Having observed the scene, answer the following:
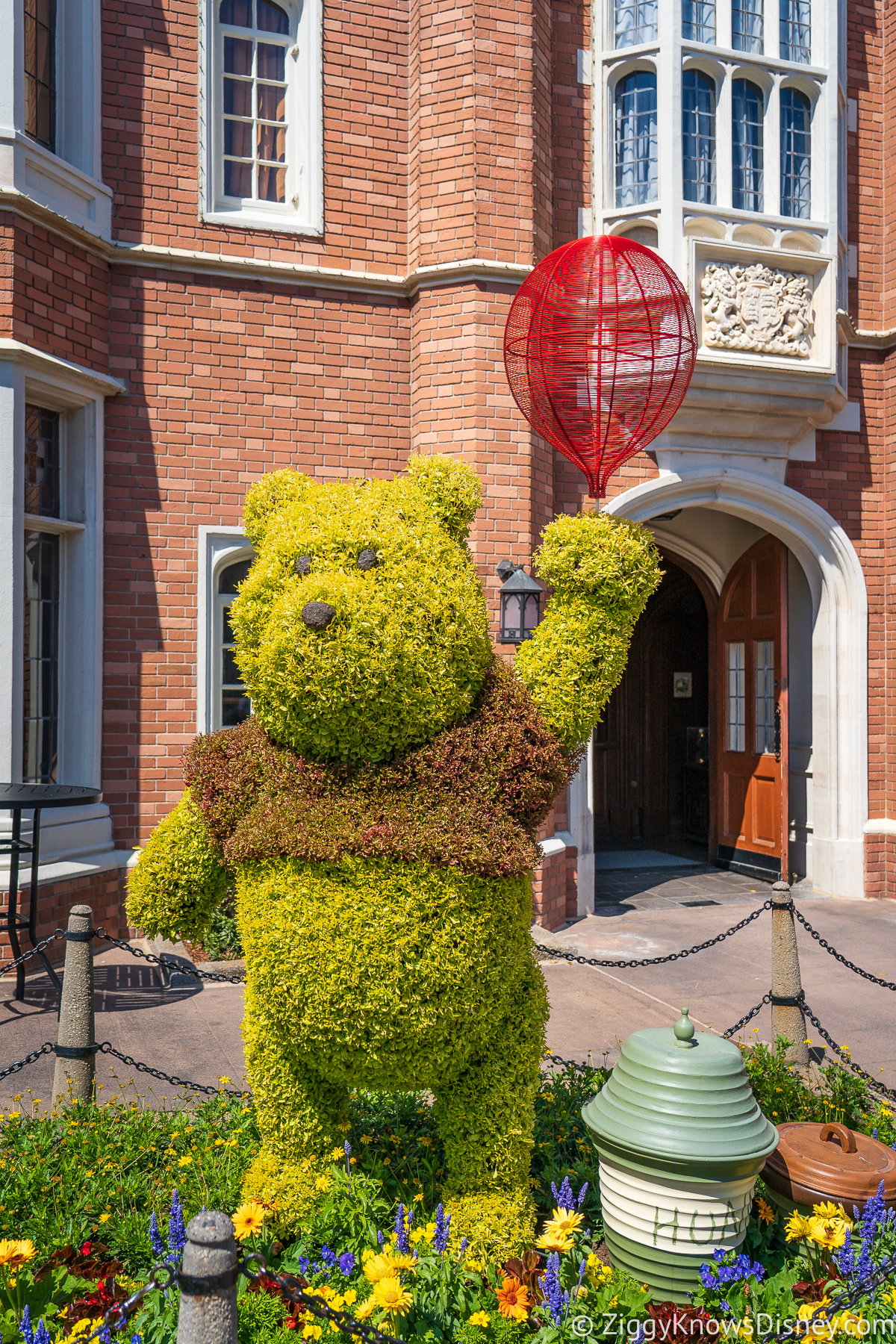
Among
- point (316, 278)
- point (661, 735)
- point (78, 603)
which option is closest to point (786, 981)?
point (78, 603)

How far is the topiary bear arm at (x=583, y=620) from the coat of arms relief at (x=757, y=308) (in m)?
5.59

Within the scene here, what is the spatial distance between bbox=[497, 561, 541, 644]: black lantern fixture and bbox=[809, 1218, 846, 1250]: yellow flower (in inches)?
173

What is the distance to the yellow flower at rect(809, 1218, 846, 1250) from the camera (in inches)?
104

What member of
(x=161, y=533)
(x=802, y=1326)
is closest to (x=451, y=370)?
(x=161, y=533)

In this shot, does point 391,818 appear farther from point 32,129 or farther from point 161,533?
point 32,129

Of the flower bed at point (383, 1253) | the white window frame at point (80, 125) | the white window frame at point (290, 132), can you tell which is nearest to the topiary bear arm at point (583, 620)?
the flower bed at point (383, 1253)

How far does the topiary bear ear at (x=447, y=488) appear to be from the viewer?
9.34ft

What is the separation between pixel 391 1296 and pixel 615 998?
398cm

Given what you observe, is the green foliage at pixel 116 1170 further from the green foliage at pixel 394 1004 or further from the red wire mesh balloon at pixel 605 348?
the red wire mesh balloon at pixel 605 348

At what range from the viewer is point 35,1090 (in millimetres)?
4473

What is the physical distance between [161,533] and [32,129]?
9.15ft

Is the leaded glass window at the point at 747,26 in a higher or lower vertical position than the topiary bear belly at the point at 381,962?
higher

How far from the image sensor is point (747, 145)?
8023 millimetres

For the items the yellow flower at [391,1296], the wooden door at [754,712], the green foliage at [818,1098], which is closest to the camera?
the yellow flower at [391,1296]
